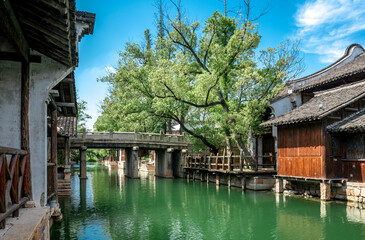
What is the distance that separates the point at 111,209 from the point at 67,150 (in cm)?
817

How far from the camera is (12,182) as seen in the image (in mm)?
4988

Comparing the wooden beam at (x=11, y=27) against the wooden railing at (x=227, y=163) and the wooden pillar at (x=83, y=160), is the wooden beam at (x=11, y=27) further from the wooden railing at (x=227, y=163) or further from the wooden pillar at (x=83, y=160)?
the wooden pillar at (x=83, y=160)

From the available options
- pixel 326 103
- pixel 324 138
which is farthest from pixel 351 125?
pixel 326 103

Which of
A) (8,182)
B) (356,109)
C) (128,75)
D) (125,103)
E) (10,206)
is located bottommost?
(10,206)

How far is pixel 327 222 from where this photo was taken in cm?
1095

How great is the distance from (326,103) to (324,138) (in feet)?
7.06

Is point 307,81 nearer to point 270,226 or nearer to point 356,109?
point 356,109

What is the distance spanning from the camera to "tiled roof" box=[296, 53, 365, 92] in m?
17.2

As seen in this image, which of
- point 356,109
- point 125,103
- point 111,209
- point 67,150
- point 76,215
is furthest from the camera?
point 125,103

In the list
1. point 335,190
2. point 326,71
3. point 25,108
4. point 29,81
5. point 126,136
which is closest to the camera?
point 25,108

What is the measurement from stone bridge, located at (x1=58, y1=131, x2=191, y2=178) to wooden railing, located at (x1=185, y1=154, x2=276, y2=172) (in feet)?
5.37

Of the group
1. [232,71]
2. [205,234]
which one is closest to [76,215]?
[205,234]

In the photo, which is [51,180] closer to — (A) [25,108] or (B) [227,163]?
(A) [25,108]

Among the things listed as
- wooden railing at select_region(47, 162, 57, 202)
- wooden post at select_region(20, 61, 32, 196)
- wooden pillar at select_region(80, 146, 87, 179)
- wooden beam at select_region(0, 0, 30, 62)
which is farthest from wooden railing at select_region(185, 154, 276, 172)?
wooden beam at select_region(0, 0, 30, 62)
